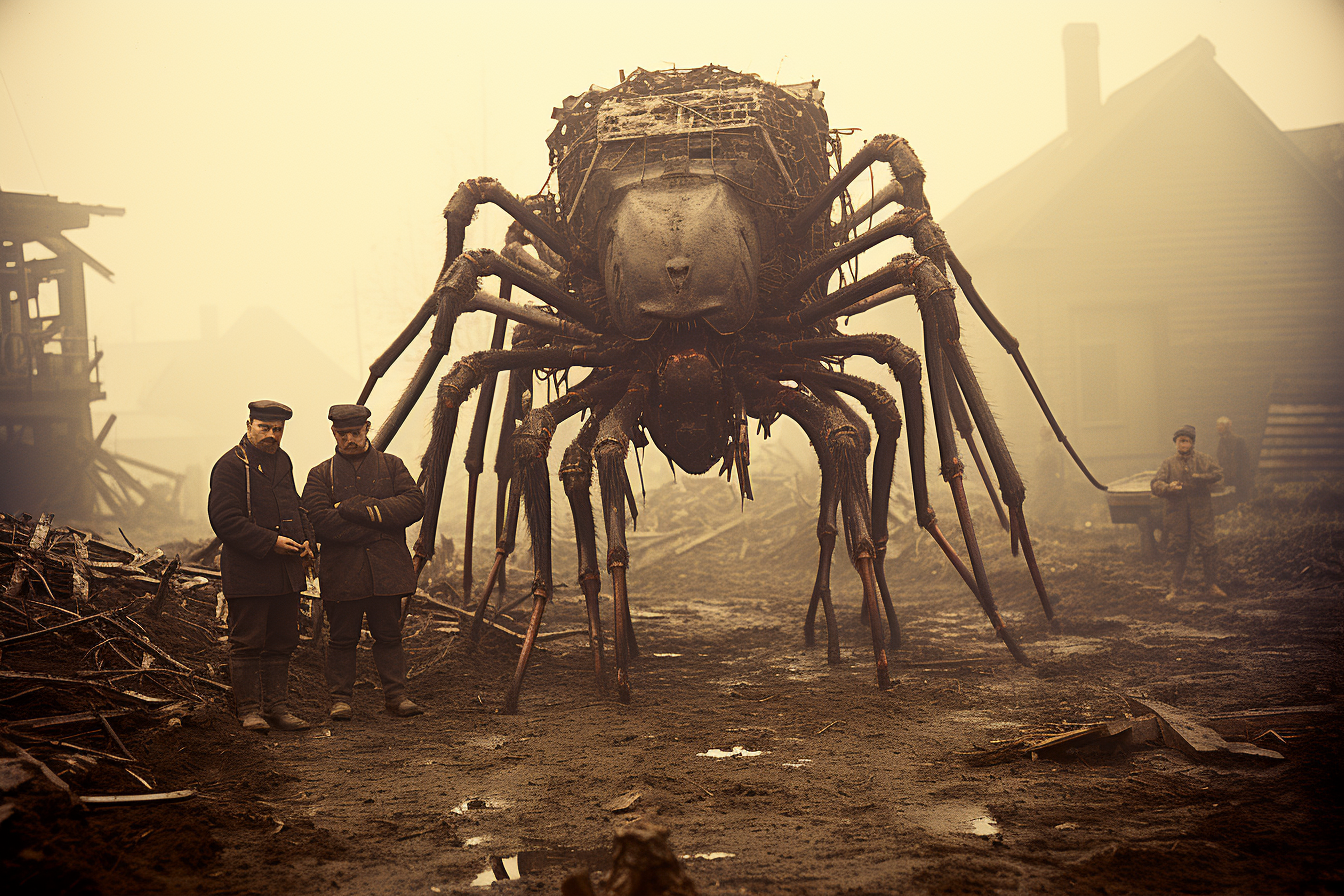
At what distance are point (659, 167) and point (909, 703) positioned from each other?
382cm

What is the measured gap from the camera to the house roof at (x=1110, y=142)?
67.6 ft

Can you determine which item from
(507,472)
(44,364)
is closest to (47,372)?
(44,364)

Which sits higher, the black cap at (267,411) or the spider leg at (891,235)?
the spider leg at (891,235)

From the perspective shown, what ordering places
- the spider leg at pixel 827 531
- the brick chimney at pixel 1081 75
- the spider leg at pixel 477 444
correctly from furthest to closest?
the brick chimney at pixel 1081 75, the spider leg at pixel 477 444, the spider leg at pixel 827 531

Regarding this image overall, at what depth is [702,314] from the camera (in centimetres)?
609

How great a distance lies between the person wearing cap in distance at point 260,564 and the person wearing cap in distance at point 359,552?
0.56 ft

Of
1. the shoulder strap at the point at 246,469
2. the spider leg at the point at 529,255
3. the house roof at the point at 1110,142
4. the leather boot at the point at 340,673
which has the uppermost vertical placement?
the house roof at the point at 1110,142

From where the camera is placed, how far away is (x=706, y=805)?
13.0 ft

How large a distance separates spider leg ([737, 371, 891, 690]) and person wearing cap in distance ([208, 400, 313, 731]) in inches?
119

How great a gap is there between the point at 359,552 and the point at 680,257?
8.72 feet

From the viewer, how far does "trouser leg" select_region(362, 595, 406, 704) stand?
580 cm

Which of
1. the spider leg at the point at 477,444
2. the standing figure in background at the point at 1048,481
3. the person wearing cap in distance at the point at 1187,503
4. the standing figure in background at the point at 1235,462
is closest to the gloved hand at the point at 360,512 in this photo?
the spider leg at the point at 477,444

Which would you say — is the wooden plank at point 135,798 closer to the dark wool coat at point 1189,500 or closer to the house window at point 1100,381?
the dark wool coat at point 1189,500

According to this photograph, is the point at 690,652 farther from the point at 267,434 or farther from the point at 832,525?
the point at 267,434
